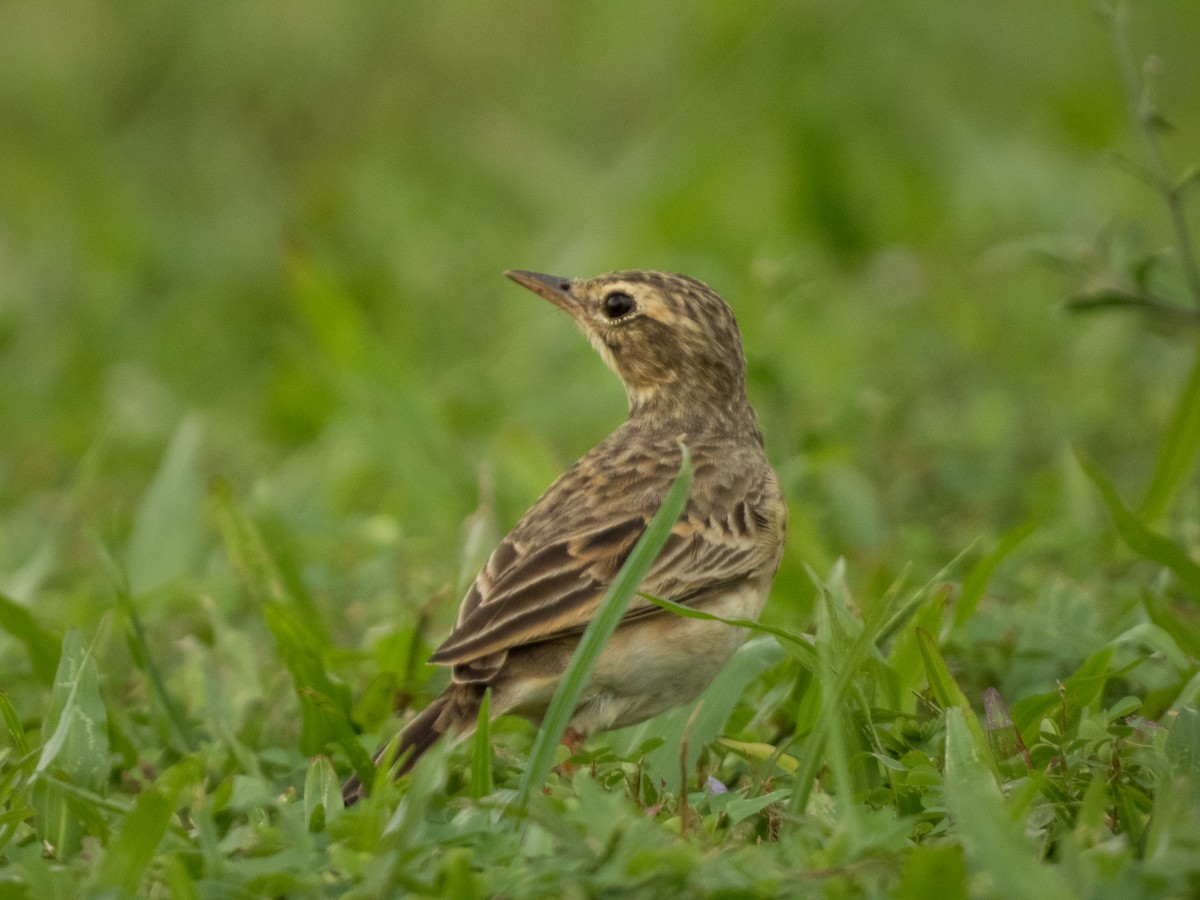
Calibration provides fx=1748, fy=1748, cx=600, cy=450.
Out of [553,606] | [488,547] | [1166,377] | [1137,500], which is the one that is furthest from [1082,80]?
[553,606]

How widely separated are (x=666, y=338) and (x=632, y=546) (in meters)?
1.34

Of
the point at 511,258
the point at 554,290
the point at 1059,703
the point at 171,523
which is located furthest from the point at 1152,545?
the point at 511,258

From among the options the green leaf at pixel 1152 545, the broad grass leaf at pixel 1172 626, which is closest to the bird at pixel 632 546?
the green leaf at pixel 1152 545

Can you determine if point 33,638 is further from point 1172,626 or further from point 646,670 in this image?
point 1172,626

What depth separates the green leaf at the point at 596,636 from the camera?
3.64 metres

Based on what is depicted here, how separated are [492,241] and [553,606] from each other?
783 cm

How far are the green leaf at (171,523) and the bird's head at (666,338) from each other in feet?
5.38

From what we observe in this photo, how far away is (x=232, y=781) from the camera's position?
4109 millimetres

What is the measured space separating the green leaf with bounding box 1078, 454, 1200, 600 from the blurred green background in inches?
38.9

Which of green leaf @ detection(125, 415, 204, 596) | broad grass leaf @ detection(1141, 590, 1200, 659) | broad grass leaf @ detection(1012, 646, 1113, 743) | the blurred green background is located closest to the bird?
the blurred green background

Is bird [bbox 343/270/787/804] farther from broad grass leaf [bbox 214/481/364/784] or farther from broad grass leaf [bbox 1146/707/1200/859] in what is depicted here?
broad grass leaf [bbox 1146/707/1200/859]

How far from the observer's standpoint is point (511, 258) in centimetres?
1130

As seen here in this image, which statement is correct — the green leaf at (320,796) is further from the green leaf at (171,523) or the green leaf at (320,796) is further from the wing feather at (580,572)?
the green leaf at (171,523)

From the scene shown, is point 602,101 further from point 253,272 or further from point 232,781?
point 232,781
